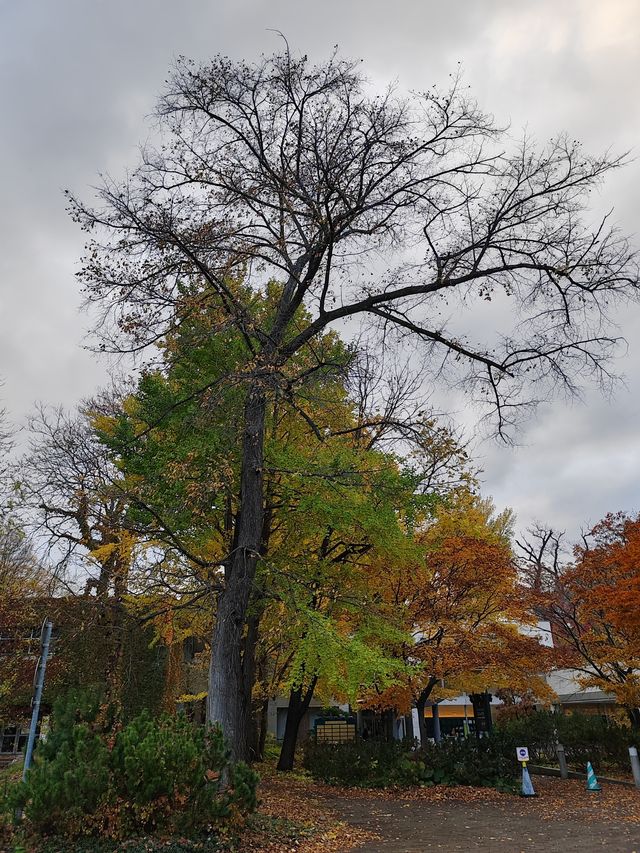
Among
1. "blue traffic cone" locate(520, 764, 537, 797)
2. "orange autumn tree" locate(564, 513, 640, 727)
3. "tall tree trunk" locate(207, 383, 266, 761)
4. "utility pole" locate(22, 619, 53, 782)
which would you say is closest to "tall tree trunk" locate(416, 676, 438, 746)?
"blue traffic cone" locate(520, 764, 537, 797)

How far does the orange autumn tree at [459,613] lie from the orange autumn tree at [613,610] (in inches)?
A: 79.9

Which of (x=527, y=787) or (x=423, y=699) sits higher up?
(x=423, y=699)

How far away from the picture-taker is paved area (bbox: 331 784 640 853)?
8531mm

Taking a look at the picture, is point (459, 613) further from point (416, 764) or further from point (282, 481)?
point (282, 481)

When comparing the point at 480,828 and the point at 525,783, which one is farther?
the point at 525,783

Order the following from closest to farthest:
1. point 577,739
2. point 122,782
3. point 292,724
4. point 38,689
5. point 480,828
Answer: point 122,782, point 38,689, point 480,828, point 292,724, point 577,739

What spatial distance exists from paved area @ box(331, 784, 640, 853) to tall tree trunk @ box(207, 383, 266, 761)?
8.56 ft

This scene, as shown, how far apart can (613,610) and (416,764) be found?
22.3ft

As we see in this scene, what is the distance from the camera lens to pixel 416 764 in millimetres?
16406

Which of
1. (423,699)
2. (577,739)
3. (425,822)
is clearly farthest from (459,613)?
(577,739)

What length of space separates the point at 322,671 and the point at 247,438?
410cm

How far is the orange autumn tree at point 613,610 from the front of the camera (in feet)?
48.4

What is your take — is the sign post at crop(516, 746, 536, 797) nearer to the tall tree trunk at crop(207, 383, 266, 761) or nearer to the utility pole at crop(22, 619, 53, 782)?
the tall tree trunk at crop(207, 383, 266, 761)

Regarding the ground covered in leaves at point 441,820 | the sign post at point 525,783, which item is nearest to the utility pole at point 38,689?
the ground covered in leaves at point 441,820
